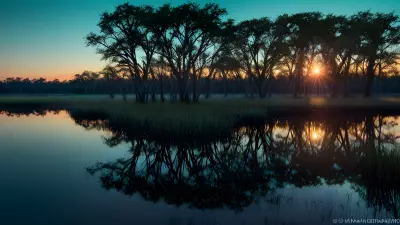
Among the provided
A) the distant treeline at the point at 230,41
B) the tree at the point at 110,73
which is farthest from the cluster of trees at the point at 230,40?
the tree at the point at 110,73

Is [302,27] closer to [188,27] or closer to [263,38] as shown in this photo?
[263,38]

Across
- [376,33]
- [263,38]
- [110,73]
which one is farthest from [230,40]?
[110,73]

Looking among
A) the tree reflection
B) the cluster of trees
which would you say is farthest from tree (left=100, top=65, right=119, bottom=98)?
the tree reflection

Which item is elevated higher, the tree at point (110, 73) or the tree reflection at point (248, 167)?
the tree at point (110, 73)

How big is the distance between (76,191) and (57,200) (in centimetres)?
79

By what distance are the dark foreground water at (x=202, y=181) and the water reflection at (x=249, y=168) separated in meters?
0.03

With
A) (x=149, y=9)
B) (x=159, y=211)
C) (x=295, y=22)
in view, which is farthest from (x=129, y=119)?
(x=295, y=22)

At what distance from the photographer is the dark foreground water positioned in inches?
251

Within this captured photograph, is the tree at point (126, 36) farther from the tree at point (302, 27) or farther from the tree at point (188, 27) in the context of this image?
the tree at point (302, 27)

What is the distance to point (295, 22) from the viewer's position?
4678 cm

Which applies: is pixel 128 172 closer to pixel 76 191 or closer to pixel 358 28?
pixel 76 191

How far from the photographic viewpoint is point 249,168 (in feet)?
33.3

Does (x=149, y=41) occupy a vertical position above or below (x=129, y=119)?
above

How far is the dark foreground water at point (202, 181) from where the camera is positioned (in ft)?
20.9
